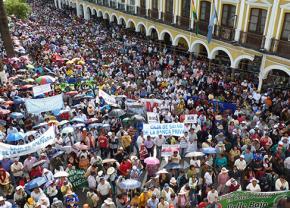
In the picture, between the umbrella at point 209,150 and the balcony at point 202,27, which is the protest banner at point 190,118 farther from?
the balcony at point 202,27

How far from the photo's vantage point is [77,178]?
10.8 metres

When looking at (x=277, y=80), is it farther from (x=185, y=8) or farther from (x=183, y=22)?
(x=185, y=8)

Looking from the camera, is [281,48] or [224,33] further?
[224,33]

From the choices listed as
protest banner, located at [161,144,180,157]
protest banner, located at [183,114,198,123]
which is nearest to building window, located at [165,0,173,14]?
protest banner, located at [183,114,198,123]

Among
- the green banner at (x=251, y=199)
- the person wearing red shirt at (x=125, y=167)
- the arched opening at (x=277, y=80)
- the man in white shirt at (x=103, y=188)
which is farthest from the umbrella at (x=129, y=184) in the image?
the arched opening at (x=277, y=80)

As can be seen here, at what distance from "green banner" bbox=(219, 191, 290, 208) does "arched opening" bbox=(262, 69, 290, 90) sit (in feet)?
36.0

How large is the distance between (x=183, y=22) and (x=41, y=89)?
12.5 metres

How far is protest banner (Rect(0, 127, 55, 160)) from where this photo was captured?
425 inches

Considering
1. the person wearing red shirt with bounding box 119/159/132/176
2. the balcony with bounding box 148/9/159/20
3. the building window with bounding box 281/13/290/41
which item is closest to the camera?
the person wearing red shirt with bounding box 119/159/132/176

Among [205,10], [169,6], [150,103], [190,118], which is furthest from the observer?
[169,6]

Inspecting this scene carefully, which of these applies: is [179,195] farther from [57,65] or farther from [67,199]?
[57,65]

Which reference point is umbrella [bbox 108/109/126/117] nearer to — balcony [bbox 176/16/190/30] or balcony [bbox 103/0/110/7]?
balcony [bbox 176/16/190/30]

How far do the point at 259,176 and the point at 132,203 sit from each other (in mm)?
4147

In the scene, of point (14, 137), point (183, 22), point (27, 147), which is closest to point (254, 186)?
point (27, 147)
